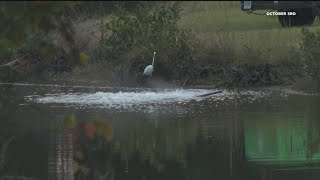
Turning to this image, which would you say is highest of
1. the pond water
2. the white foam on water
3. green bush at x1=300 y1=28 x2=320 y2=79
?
green bush at x1=300 y1=28 x2=320 y2=79

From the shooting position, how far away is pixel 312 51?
12.8 meters

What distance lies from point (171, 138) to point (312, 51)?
5.20 m

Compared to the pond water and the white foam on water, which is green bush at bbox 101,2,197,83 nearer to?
the white foam on water

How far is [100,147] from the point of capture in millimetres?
8023

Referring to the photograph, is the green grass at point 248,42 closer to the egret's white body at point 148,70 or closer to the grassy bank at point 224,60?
the grassy bank at point 224,60

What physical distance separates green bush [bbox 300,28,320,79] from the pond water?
1.81ft

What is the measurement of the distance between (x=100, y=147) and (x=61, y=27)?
543cm

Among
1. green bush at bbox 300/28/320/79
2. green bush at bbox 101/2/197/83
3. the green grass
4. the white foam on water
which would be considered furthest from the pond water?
green bush at bbox 101/2/197/83

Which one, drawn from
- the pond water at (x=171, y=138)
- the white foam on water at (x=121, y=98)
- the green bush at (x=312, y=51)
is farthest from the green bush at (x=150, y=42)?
the green bush at (x=312, y=51)

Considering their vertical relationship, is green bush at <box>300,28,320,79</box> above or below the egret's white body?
above

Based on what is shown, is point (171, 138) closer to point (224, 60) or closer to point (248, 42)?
point (224, 60)

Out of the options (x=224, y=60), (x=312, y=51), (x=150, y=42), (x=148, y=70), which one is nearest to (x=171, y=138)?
(x=312, y=51)

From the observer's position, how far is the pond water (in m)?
6.91

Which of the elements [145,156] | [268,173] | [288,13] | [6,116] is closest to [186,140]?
[145,156]
